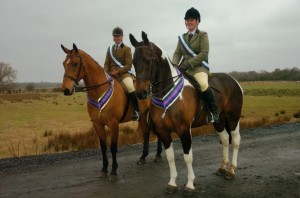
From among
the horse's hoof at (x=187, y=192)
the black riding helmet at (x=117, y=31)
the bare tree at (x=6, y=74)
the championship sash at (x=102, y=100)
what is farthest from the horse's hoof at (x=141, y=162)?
the bare tree at (x=6, y=74)

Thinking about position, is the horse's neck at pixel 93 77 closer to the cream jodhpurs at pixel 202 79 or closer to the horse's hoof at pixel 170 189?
the cream jodhpurs at pixel 202 79

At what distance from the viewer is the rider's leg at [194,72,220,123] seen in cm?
667

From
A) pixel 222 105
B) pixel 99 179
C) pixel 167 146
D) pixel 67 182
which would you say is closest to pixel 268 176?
pixel 222 105

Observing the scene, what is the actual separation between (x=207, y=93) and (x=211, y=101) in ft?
0.64

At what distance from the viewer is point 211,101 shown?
6.75 metres

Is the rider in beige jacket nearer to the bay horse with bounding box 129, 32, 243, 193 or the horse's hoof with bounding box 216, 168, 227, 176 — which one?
the bay horse with bounding box 129, 32, 243, 193

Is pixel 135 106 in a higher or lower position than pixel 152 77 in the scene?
lower

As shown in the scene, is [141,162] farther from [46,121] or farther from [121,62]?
[46,121]

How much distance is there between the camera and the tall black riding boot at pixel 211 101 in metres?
6.70

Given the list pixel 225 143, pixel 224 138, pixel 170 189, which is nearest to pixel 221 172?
pixel 225 143

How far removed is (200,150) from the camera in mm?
10516

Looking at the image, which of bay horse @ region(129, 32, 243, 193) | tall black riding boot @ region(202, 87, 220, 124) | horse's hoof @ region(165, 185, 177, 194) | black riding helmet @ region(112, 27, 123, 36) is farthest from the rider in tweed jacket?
black riding helmet @ region(112, 27, 123, 36)

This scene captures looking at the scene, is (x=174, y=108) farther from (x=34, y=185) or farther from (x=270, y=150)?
(x=270, y=150)

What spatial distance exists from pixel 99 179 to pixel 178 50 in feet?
11.3
